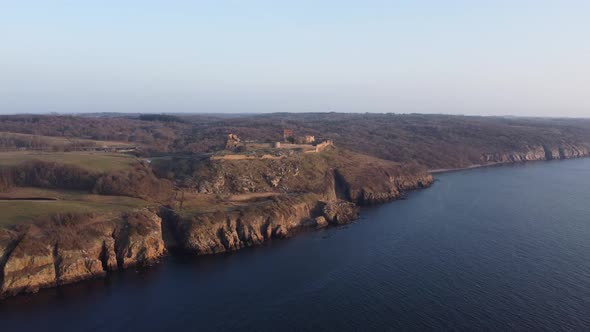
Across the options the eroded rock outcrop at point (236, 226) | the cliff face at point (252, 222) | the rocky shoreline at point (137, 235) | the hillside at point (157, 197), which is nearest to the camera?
the rocky shoreline at point (137, 235)

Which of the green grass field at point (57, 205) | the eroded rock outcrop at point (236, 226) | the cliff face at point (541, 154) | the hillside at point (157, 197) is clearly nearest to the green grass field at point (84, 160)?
the hillside at point (157, 197)

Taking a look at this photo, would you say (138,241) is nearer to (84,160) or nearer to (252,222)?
(252,222)

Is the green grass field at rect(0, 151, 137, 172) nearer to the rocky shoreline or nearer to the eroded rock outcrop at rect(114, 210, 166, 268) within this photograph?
the rocky shoreline

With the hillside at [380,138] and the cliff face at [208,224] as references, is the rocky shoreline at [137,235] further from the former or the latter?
the hillside at [380,138]

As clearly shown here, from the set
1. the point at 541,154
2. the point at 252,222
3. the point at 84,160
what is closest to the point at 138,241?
the point at 252,222

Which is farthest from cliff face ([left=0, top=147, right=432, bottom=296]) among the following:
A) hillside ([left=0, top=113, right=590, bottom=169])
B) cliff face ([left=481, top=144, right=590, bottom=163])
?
cliff face ([left=481, top=144, right=590, bottom=163])

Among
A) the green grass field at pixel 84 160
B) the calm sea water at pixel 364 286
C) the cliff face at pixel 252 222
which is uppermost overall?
the green grass field at pixel 84 160
